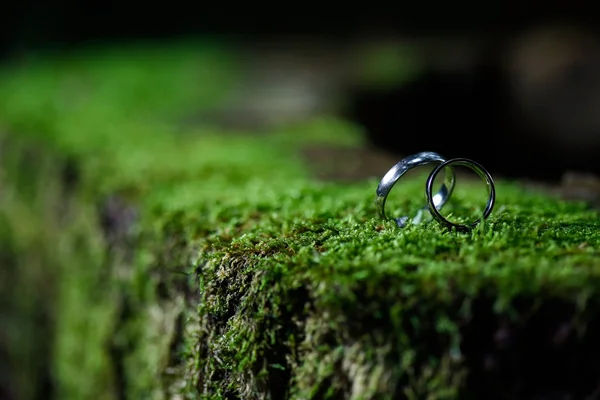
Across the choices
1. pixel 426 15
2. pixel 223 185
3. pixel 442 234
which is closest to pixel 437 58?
pixel 426 15

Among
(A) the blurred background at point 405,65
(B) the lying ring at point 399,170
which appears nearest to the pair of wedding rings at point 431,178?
(B) the lying ring at point 399,170

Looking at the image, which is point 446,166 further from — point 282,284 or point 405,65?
point 405,65

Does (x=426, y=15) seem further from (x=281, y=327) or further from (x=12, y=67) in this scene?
(x=281, y=327)

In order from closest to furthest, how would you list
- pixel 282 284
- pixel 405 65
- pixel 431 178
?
pixel 282 284, pixel 431 178, pixel 405 65

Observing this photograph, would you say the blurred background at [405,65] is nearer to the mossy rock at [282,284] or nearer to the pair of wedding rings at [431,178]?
the mossy rock at [282,284]

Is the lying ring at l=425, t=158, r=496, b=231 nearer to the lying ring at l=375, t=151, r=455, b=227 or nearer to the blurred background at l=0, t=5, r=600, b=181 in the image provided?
the lying ring at l=375, t=151, r=455, b=227

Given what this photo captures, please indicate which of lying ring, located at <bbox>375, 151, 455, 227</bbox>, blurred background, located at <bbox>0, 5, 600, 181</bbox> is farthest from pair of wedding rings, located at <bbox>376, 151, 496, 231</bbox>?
blurred background, located at <bbox>0, 5, 600, 181</bbox>

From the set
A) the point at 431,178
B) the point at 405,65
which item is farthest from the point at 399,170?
the point at 405,65
